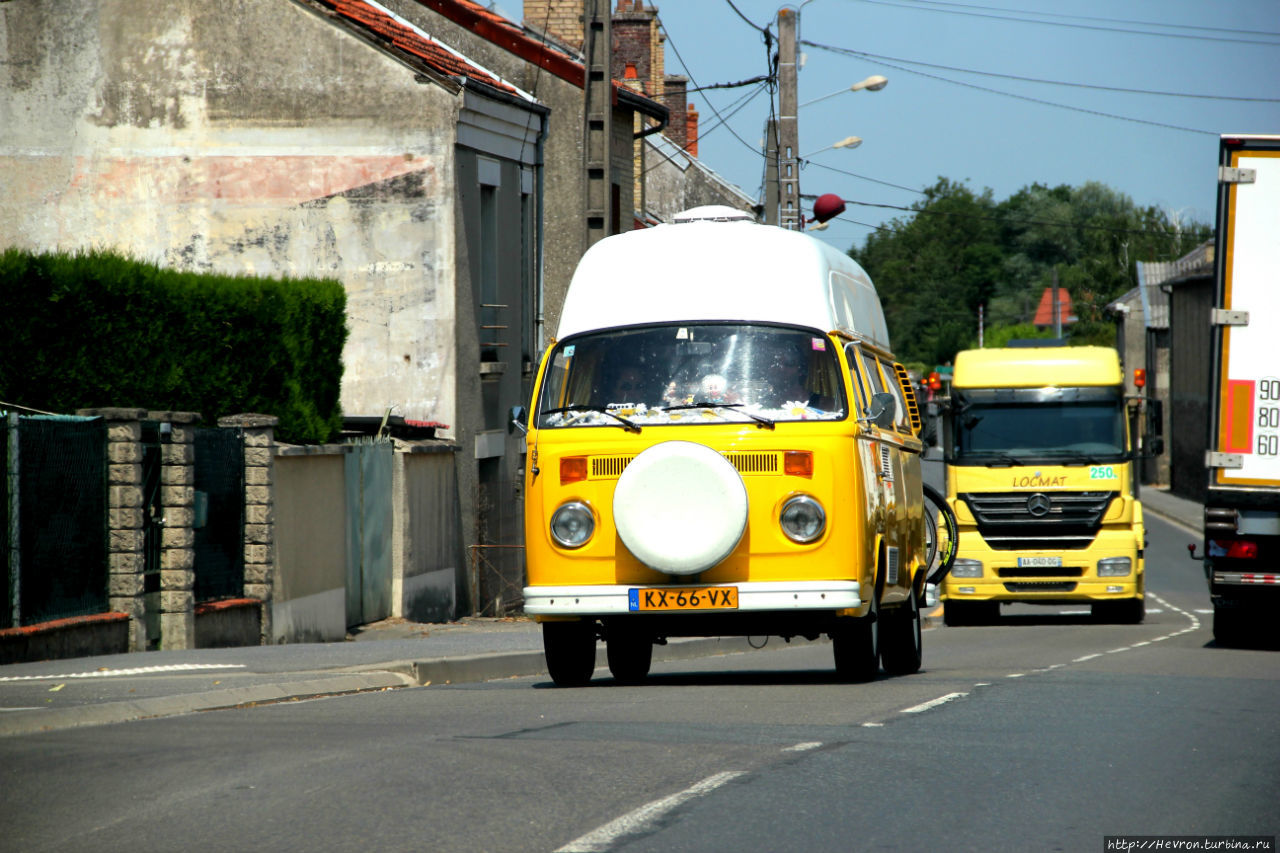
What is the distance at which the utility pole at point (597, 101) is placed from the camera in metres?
22.9

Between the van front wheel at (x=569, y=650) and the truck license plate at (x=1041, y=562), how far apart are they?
1328 cm

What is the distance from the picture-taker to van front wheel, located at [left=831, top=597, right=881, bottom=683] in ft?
39.1

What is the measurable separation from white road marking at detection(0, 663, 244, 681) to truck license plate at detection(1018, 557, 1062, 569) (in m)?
14.2

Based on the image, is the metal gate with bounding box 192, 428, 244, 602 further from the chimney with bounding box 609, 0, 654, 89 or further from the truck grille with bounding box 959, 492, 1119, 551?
the chimney with bounding box 609, 0, 654, 89

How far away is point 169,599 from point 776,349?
23.6 ft

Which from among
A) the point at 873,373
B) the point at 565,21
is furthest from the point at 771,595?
the point at 565,21

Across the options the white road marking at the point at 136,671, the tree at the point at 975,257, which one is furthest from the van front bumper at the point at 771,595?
the tree at the point at 975,257

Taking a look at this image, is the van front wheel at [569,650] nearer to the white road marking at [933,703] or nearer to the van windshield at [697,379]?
the van windshield at [697,379]

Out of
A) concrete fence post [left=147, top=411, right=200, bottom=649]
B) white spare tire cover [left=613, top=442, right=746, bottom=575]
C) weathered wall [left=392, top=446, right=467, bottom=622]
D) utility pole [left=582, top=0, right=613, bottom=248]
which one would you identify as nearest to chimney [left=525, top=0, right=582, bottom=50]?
utility pole [left=582, top=0, right=613, bottom=248]

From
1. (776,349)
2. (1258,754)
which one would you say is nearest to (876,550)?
(776,349)

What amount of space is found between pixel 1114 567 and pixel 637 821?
18966mm

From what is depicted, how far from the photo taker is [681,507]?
1083cm

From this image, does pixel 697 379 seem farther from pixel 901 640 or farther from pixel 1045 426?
pixel 1045 426

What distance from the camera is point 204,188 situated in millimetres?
24406
